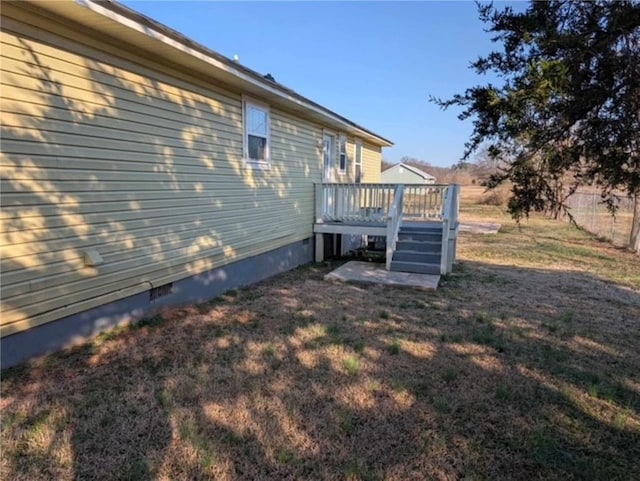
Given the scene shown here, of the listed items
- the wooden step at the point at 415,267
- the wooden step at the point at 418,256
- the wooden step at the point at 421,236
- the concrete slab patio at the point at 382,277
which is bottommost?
the concrete slab patio at the point at 382,277

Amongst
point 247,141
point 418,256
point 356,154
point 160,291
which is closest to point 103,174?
point 160,291

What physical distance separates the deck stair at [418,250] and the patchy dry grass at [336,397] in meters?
2.41

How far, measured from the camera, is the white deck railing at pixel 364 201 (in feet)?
29.4

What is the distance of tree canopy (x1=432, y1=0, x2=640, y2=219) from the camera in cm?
274

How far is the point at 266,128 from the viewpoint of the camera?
7426mm

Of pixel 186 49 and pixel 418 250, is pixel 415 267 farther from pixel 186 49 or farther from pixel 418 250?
pixel 186 49

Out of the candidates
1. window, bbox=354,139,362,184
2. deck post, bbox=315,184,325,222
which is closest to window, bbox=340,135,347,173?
window, bbox=354,139,362,184

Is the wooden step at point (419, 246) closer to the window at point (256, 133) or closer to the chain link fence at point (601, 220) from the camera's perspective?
the window at point (256, 133)

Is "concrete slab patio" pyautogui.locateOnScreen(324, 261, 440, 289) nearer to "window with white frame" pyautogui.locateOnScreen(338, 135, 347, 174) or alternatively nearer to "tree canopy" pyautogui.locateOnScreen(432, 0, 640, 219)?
"tree canopy" pyautogui.locateOnScreen(432, 0, 640, 219)

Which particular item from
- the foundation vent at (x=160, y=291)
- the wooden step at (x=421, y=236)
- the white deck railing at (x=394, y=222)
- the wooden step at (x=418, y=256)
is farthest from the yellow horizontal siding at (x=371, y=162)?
the foundation vent at (x=160, y=291)

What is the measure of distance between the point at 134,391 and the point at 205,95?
4.18 meters

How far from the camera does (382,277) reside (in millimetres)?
7734

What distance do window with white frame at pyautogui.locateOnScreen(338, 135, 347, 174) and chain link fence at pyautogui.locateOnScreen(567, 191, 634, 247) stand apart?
736 cm

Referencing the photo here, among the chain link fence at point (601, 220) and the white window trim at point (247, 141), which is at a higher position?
the white window trim at point (247, 141)
